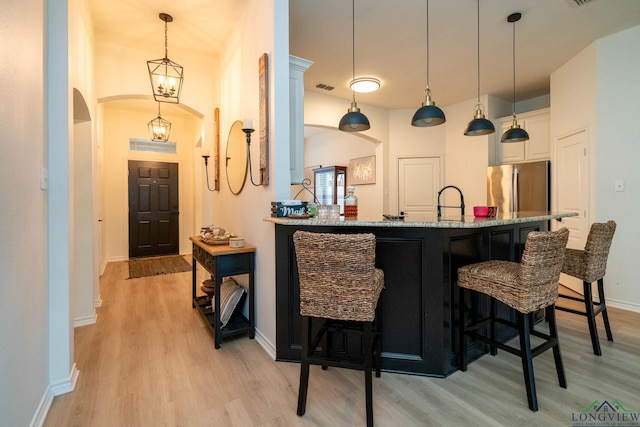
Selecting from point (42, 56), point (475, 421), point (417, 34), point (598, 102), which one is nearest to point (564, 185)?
point (598, 102)

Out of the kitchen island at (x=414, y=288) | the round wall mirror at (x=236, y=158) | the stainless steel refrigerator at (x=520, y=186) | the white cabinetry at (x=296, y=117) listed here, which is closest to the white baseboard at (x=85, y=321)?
the round wall mirror at (x=236, y=158)

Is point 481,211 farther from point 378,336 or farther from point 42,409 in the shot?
point 42,409

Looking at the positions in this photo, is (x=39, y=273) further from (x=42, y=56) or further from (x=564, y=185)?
A: (x=564, y=185)

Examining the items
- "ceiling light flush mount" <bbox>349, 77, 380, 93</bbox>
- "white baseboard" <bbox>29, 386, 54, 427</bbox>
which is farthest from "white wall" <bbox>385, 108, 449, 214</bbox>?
"white baseboard" <bbox>29, 386, 54, 427</bbox>

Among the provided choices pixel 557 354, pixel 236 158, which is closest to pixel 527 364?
pixel 557 354

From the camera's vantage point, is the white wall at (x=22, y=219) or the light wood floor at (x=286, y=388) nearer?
the white wall at (x=22, y=219)

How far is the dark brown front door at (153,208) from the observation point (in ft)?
20.8

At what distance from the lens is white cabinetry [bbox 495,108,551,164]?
15.1ft

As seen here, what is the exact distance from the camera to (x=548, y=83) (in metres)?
4.73

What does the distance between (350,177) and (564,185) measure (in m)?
3.96

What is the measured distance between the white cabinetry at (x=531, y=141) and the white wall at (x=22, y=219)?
19.0 feet

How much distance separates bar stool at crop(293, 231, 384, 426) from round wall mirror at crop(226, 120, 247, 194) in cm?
173

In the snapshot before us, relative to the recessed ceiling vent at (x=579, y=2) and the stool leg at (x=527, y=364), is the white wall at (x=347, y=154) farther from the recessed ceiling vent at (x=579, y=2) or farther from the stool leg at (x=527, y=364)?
the stool leg at (x=527, y=364)

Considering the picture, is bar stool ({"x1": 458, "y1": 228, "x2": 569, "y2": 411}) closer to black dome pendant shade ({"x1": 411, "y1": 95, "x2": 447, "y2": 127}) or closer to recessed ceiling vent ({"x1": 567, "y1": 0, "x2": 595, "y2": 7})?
black dome pendant shade ({"x1": 411, "y1": 95, "x2": 447, "y2": 127})
